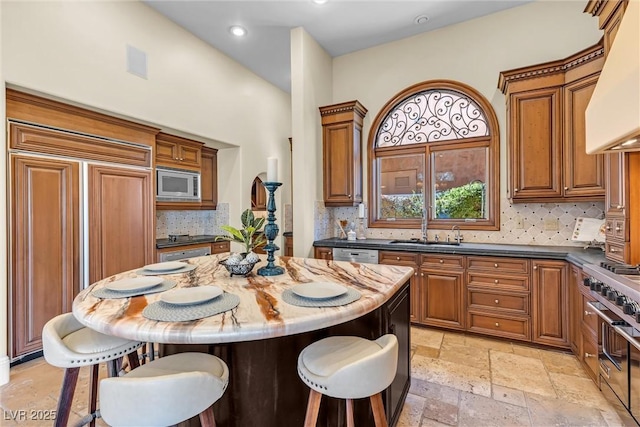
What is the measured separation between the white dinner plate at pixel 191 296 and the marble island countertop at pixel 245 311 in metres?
0.10

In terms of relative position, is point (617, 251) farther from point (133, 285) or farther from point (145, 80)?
point (145, 80)

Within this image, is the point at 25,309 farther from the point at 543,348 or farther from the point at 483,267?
the point at 543,348

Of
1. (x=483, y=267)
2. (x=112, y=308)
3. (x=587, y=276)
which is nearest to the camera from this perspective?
(x=112, y=308)

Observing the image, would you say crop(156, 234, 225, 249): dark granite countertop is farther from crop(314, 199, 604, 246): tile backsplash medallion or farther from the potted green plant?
crop(314, 199, 604, 246): tile backsplash medallion

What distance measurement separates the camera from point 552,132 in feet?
9.53

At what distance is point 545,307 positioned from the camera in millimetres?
2758

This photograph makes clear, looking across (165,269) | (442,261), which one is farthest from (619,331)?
(165,269)

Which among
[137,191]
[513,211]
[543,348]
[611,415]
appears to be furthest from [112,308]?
[513,211]

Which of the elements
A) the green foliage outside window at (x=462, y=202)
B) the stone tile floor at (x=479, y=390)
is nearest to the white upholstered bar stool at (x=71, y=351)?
the stone tile floor at (x=479, y=390)

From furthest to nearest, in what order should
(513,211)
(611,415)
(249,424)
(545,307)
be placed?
(513,211) < (545,307) < (611,415) < (249,424)

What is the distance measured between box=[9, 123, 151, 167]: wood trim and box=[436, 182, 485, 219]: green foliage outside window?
358cm

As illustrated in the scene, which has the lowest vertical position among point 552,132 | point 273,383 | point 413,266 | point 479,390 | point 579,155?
point 479,390

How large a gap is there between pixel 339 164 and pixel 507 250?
2.12 meters

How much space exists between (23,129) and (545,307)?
4783mm
